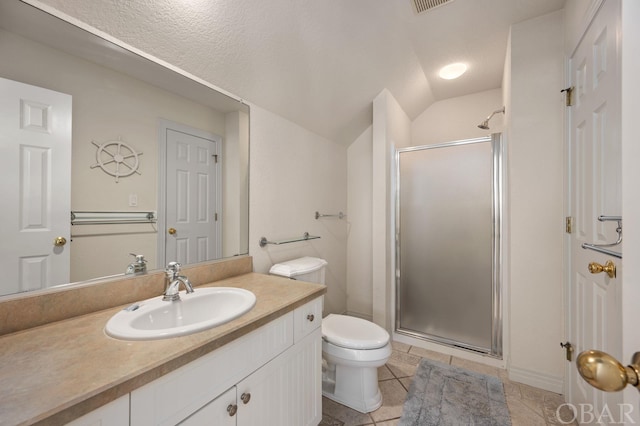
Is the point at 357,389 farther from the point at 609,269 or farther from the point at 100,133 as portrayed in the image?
the point at 100,133

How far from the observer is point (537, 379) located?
5.67ft

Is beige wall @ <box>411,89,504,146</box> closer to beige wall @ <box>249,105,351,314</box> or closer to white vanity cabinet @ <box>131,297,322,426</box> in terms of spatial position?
beige wall @ <box>249,105,351,314</box>

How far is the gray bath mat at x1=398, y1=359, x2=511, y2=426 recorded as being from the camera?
1449 mm

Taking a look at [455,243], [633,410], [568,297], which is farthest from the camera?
[455,243]

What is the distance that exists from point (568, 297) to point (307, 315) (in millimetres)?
1576

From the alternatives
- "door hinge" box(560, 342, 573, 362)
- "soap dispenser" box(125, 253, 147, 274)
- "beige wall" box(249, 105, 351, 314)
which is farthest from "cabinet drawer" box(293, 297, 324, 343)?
"door hinge" box(560, 342, 573, 362)

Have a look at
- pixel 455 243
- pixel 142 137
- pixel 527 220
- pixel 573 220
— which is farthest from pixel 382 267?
pixel 142 137

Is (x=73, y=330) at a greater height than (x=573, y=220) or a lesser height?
lesser

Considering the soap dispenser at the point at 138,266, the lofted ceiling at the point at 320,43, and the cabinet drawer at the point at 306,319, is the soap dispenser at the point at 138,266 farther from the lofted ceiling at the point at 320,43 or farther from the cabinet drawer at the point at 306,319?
the lofted ceiling at the point at 320,43

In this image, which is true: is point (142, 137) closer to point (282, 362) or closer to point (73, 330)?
point (73, 330)

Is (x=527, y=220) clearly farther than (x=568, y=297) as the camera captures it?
Yes

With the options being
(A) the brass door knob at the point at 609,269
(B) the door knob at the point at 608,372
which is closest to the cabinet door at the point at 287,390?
(B) the door knob at the point at 608,372

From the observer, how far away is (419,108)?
2967 mm

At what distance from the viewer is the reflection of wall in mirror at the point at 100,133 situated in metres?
0.91
